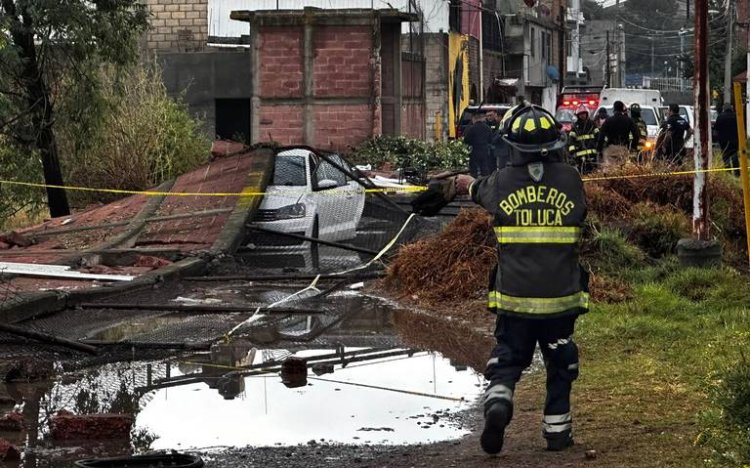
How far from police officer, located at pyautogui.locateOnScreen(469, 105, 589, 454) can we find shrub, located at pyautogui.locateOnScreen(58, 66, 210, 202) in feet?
50.0

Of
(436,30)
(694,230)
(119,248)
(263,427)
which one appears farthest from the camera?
(436,30)

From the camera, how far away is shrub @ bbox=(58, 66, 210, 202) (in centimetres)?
2261

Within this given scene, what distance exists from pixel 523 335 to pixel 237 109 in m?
31.4

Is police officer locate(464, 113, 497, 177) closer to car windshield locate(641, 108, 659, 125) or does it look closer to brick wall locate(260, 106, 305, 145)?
brick wall locate(260, 106, 305, 145)

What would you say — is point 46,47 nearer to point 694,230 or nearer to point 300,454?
point 694,230

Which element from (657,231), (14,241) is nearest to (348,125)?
(14,241)

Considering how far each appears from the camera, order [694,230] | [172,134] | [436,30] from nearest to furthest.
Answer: [694,230] → [172,134] → [436,30]

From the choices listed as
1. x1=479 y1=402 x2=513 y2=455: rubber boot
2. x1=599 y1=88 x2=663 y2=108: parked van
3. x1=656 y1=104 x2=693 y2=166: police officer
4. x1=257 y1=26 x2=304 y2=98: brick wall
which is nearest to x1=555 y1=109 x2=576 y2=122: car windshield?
x1=599 y1=88 x2=663 y2=108: parked van

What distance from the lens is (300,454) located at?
7184 millimetres

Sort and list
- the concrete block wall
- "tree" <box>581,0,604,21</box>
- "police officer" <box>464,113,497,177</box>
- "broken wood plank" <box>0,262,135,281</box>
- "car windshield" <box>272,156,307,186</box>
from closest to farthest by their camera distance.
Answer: "broken wood plank" <box>0,262,135,281</box> < "car windshield" <box>272,156,307,186</box> < "police officer" <box>464,113,497,177</box> < the concrete block wall < "tree" <box>581,0,604,21</box>

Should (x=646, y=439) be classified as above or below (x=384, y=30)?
below

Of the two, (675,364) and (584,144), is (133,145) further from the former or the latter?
(675,364)

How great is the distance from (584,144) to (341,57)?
11.4 m

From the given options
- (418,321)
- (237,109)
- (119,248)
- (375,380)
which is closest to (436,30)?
(237,109)
